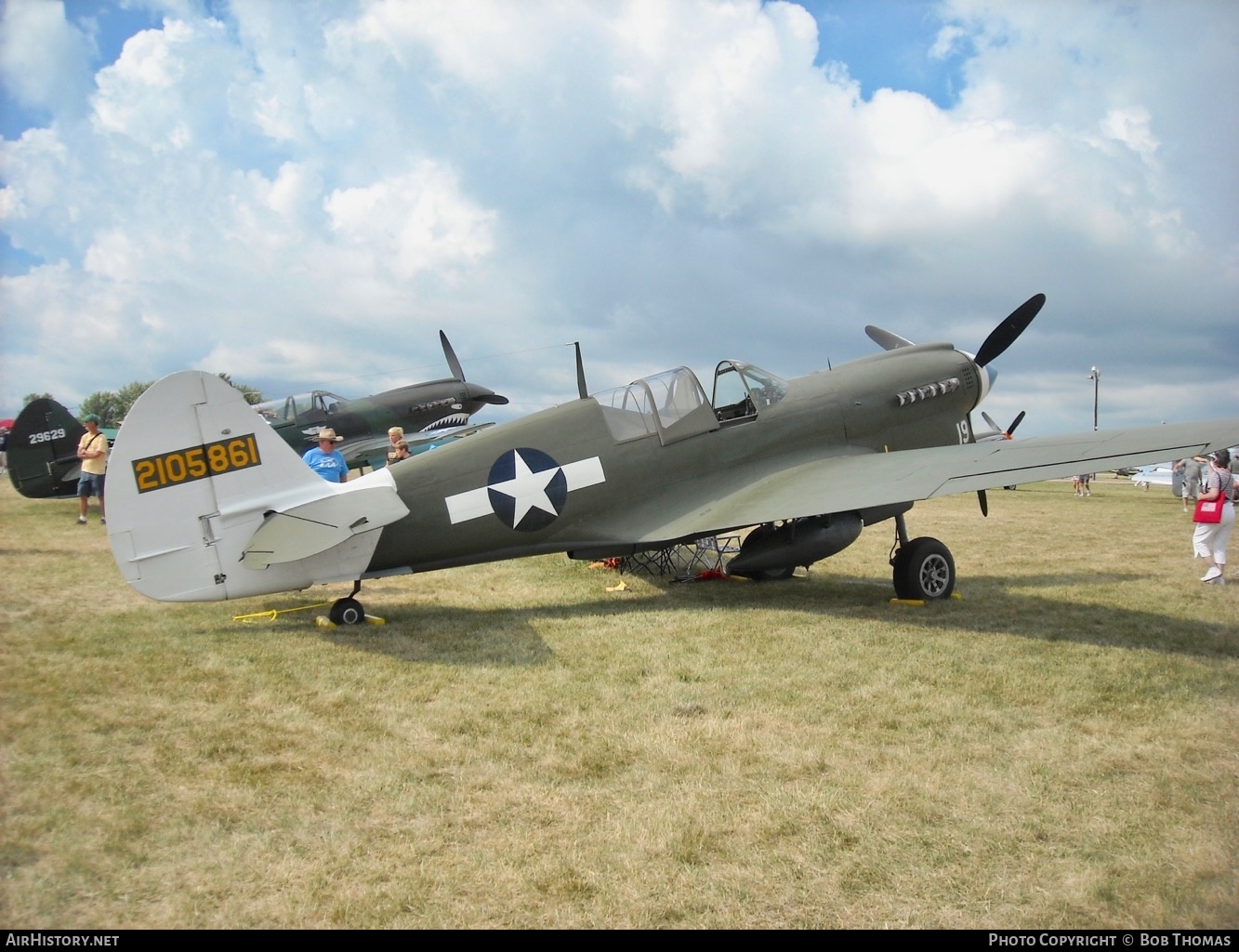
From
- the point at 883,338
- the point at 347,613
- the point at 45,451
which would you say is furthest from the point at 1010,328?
the point at 45,451

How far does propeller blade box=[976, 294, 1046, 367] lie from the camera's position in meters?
9.63

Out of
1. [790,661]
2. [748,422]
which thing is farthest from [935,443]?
[790,661]

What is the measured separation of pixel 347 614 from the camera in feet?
20.5

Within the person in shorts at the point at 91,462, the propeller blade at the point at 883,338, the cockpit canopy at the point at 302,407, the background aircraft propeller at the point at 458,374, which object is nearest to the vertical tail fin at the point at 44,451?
the person in shorts at the point at 91,462

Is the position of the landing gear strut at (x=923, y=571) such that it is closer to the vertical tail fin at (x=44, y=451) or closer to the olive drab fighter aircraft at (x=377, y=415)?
the olive drab fighter aircraft at (x=377, y=415)

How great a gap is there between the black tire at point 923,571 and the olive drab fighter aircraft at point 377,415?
1071 cm

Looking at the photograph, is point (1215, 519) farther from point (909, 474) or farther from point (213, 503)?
point (213, 503)

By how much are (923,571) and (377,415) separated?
42.5 ft

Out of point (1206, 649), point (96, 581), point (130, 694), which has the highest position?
point (96, 581)

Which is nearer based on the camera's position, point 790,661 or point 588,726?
point 588,726

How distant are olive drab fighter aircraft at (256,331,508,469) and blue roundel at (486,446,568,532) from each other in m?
8.69
